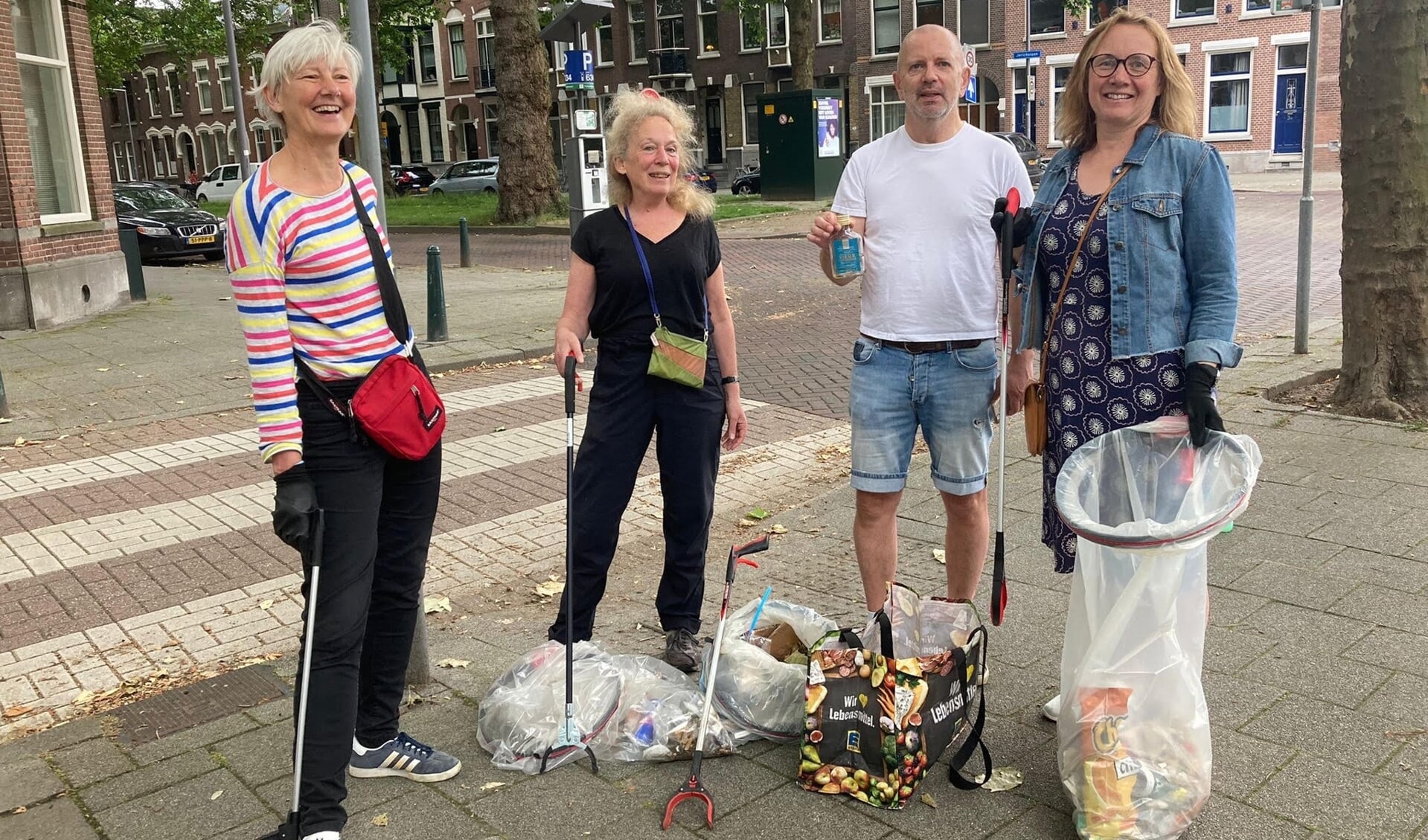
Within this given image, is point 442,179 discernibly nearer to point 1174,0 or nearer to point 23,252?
point 1174,0

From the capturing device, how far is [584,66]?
1430 centimetres

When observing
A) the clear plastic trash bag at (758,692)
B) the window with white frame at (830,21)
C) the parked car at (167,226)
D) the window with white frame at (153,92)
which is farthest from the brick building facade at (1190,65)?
the window with white frame at (153,92)

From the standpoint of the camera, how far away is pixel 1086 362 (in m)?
3.25

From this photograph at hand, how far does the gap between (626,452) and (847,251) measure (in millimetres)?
946

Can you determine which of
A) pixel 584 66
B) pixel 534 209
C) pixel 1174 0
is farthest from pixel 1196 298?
pixel 1174 0

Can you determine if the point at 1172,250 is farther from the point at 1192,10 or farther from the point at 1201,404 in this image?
the point at 1192,10

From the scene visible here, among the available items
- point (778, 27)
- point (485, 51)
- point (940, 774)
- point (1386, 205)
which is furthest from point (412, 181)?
point (940, 774)

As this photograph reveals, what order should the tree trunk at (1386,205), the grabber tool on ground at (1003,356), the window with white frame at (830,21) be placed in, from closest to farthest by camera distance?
the grabber tool on ground at (1003,356) → the tree trunk at (1386,205) → the window with white frame at (830,21)

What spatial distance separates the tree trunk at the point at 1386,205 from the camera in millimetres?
6629

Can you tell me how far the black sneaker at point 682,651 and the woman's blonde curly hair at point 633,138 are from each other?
1.40 meters

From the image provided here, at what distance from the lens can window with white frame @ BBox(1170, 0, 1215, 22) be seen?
115ft

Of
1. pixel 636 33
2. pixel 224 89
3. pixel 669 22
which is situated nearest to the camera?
pixel 669 22

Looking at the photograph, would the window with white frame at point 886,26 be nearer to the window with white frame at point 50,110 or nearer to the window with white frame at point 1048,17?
the window with white frame at point 1048,17

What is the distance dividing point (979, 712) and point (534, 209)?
23337 mm
